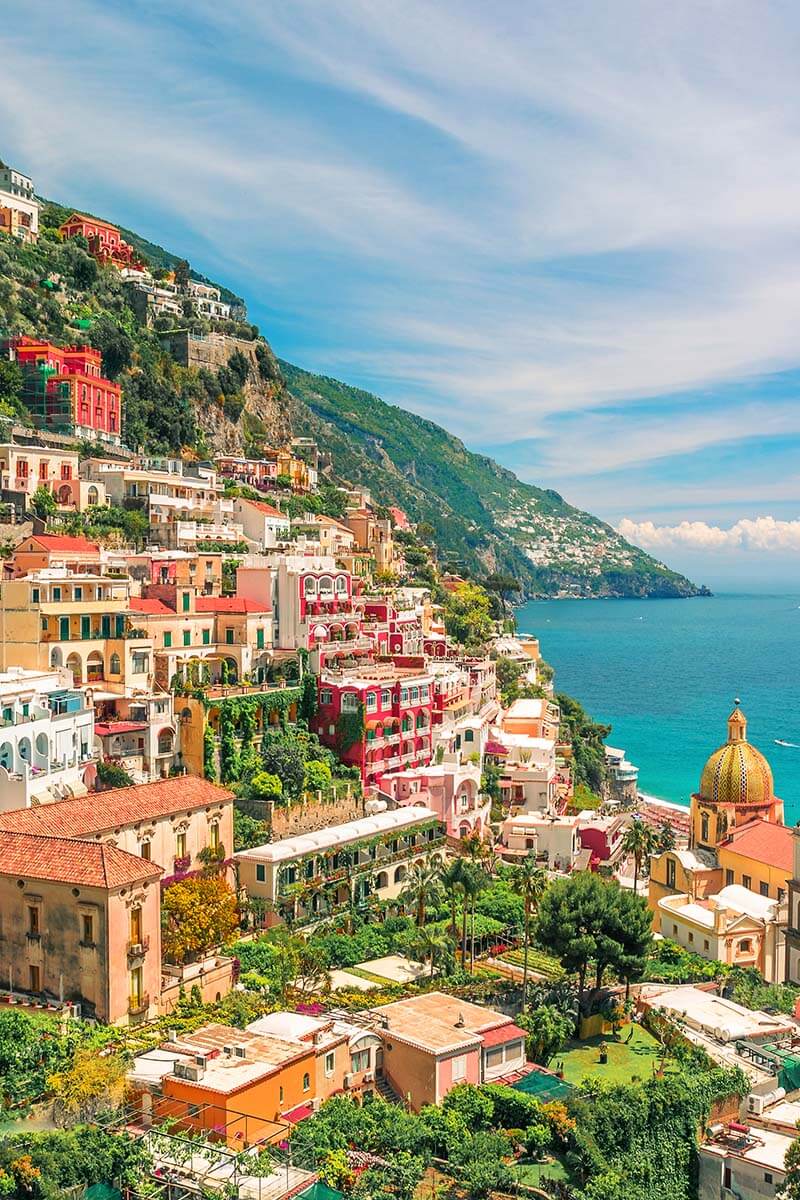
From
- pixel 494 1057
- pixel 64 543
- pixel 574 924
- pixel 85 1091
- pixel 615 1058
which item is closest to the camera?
pixel 85 1091

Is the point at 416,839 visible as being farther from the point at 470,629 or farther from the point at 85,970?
the point at 470,629

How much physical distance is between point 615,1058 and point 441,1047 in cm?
782

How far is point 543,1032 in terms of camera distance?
34.1m

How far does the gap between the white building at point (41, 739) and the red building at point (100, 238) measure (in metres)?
71.5

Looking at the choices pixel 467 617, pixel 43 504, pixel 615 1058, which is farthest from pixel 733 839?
pixel 467 617

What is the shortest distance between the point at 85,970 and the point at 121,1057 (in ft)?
11.0

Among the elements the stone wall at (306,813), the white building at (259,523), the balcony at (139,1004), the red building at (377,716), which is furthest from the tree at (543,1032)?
the white building at (259,523)

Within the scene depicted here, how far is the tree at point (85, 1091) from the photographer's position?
80.0ft

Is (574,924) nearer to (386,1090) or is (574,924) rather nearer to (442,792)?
(386,1090)

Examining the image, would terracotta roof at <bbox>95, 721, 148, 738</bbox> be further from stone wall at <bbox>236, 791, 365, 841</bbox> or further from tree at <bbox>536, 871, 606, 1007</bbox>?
tree at <bbox>536, 871, 606, 1007</bbox>

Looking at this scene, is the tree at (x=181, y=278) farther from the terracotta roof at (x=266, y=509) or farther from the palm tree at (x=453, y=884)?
the palm tree at (x=453, y=884)

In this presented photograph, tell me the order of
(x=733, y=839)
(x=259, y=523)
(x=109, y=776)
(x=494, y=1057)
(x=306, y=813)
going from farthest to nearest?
(x=259, y=523) → (x=733, y=839) → (x=306, y=813) → (x=109, y=776) → (x=494, y=1057)

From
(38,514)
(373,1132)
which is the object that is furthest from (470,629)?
(373,1132)

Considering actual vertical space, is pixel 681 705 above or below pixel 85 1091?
below
